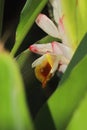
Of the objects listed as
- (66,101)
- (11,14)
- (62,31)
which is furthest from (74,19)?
(11,14)

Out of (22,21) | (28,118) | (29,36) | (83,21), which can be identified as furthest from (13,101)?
(29,36)

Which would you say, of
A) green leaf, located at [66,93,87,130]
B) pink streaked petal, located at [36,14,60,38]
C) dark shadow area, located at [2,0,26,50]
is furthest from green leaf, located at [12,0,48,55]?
green leaf, located at [66,93,87,130]

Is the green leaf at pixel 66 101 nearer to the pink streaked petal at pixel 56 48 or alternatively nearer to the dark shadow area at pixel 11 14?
the pink streaked petal at pixel 56 48

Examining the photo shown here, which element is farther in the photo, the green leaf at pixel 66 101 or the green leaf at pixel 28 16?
the green leaf at pixel 28 16

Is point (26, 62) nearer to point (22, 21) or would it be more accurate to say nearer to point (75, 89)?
point (22, 21)

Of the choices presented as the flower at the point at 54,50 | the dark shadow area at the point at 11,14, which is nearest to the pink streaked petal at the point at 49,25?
the flower at the point at 54,50

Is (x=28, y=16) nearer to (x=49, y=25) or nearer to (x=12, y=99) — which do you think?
(x=49, y=25)

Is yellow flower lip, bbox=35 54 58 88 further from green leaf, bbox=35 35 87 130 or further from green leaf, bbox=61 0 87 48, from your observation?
green leaf, bbox=35 35 87 130
